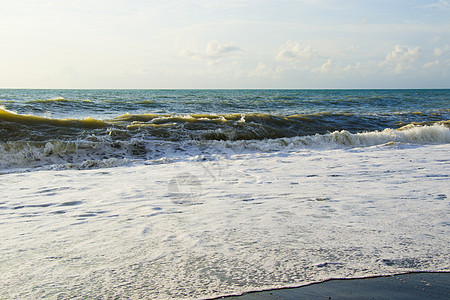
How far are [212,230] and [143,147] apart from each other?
6232 mm

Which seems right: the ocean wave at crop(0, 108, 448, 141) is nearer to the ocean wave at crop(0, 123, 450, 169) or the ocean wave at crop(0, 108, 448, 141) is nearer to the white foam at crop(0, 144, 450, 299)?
the ocean wave at crop(0, 123, 450, 169)

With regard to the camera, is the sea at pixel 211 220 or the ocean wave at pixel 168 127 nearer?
the sea at pixel 211 220

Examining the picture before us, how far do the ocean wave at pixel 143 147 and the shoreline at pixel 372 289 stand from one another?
18.3 feet

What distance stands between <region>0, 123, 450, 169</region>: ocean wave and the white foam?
1760 mm

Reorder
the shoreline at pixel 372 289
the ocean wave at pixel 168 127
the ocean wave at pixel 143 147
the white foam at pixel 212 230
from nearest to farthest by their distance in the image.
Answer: the shoreline at pixel 372 289 < the white foam at pixel 212 230 < the ocean wave at pixel 143 147 < the ocean wave at pixel 168 127

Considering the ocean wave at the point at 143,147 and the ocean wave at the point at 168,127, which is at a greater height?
the ocean wave at the point at 168,127

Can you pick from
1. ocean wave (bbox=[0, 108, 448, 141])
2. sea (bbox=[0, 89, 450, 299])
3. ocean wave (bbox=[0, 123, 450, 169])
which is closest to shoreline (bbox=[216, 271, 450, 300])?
sea (bbox=[0, 89, 450, 299])

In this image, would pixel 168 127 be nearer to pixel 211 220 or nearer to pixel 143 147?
pixel 143 147

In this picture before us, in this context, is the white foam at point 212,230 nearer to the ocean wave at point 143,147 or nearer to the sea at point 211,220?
the sea at point 211,220

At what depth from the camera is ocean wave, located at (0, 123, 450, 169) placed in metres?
7.40

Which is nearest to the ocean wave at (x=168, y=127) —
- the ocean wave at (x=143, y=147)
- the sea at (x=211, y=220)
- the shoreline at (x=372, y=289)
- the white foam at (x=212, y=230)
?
the ocean wave at (x=143, y=147)

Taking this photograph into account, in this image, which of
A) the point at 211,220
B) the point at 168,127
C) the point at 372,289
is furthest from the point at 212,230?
the point at 168,127

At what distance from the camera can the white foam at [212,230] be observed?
7.36 ft

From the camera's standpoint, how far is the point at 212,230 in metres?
3.10
